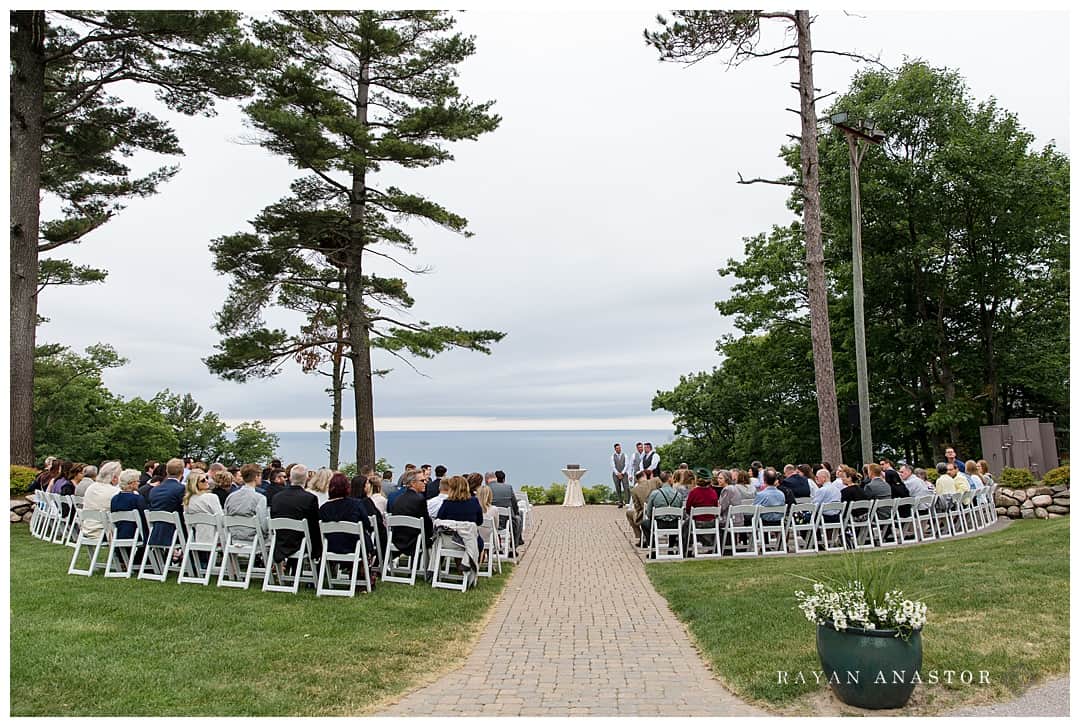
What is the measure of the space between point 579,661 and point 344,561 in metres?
3.66

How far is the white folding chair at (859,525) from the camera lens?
1248cm

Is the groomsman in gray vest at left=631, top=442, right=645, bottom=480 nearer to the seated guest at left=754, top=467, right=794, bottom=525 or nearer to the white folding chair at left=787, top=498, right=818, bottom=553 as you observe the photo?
the white folding chair at left=787, top=498, right=818, bottom=553

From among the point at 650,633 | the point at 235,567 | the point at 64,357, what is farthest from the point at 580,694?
the point at 64,357

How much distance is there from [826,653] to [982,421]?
22968 mm

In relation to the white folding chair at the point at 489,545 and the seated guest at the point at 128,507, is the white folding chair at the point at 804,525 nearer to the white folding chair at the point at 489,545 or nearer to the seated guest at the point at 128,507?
the white folding chair at the point at 489,545

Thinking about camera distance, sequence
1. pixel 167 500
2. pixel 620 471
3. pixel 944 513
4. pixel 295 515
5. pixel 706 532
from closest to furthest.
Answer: pixel 295 515 → pixel 167 500 → pixel 706 532 → pixel 944 513 → pixel 620 471

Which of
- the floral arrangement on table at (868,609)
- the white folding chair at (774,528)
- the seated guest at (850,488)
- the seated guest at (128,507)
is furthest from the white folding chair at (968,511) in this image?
the seated guest at (128,507)

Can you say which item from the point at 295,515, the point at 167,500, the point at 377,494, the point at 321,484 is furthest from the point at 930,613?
the point at 167,500

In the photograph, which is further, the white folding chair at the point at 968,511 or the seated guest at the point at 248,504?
the white folding chair at the point at 968,511

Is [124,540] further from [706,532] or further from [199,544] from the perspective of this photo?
[706,532]

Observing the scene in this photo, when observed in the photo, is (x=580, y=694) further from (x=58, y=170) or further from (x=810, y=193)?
(x=58, y=170)

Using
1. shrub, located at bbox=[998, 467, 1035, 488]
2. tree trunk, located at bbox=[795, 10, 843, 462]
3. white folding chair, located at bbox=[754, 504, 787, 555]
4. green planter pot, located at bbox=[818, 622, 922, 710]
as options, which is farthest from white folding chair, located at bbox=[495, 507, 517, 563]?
shrub, located at bbox=[998, 467, 1035, 488]

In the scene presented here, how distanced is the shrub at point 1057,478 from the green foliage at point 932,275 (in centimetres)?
727

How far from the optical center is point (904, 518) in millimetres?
13430
